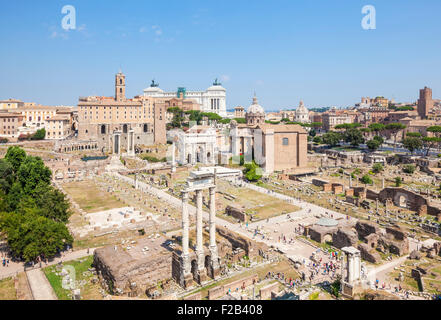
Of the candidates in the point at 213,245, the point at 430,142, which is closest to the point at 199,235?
the point at 213,245

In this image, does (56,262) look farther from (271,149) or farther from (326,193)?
(271,149)

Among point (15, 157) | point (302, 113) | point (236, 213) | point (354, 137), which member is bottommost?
point (236, 213)

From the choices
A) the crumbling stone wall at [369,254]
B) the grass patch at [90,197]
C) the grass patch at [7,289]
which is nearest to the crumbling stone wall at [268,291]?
the crumbling stone wall at [369,254]

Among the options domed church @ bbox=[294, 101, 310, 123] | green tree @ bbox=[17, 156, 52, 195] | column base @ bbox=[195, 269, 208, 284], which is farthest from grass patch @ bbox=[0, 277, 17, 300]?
domed church @ bbox=[294, 101, 310, 123]

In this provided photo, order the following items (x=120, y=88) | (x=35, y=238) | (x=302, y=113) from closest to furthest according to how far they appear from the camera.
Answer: (x=35, y=238) < (x=120, y=88) < (x=302, y=113)

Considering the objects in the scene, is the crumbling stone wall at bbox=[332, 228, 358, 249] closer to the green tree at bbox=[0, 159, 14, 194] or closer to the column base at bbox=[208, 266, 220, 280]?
the column base at bbox=[208, 266, 220, 280]

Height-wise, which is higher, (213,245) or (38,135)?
(38,135)

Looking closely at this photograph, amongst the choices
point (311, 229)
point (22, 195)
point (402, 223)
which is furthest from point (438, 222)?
point (22, 195)

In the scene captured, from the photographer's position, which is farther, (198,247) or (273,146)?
(273,146)

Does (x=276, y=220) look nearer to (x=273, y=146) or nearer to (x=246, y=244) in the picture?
(x=246, y=244)

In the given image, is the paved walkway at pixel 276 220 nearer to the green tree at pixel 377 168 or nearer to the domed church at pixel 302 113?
the green tree at pixel 377 168
